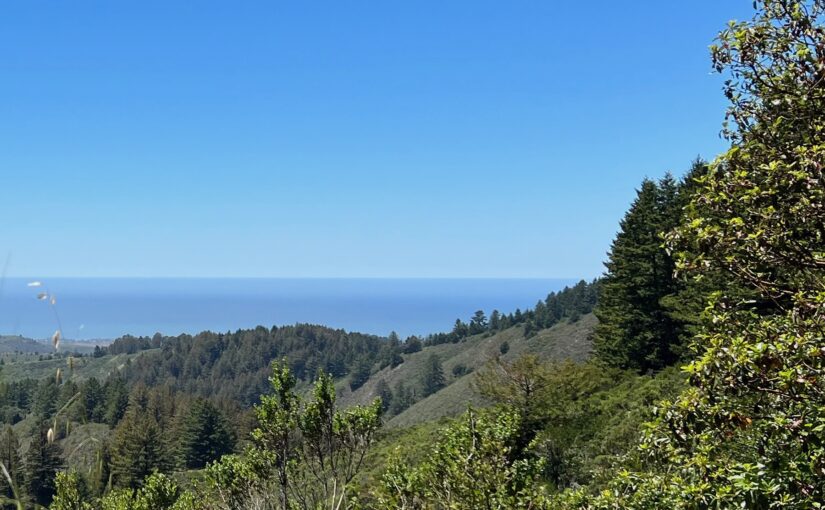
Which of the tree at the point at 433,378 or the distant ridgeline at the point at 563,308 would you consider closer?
the distant ridgeline at the point at 563,308

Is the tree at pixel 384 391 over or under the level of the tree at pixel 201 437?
under

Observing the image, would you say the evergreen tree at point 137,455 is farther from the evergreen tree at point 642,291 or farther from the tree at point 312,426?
the tree at point 312,426

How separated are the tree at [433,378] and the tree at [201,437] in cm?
6912

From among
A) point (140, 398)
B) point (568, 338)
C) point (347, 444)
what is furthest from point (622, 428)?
point (140, 398)

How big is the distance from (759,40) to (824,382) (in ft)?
12.8

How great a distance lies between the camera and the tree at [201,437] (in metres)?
99.7

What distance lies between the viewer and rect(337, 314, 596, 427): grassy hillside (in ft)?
303

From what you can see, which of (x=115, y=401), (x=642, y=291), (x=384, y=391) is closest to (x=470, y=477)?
(x=642, y=291)

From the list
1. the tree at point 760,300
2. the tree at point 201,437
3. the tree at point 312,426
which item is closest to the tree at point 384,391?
the tree at point 201,437

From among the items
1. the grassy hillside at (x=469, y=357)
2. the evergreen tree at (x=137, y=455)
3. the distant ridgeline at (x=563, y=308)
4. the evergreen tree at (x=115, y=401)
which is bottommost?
the evergreen tree at (x=115, y=401)

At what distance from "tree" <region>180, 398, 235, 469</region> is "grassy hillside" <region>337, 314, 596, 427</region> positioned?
30.4m

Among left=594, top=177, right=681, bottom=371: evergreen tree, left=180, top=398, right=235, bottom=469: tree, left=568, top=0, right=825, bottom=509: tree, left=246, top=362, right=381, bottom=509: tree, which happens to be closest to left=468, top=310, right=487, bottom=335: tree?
left=180, top=398, right=235, bottom=469: tree

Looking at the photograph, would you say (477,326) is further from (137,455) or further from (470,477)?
(470,477)

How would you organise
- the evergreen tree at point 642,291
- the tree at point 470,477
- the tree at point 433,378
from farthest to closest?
the tree at point 433,378 → the evergreen tree at point 642,291 → the tree at point 470,477
